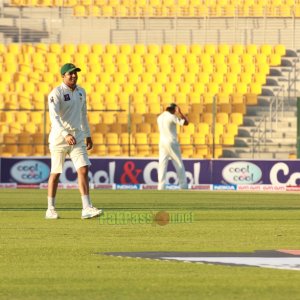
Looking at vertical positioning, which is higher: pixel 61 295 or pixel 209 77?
pixel 209 77

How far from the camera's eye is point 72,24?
4222 centimetres

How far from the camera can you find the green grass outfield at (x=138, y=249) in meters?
8.02

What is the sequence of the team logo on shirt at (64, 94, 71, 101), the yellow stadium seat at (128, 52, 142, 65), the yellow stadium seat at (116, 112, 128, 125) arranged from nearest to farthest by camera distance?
the team logo on shirt at (64, 94, 71, 101), the yellow stadium seat at (116, 112, 128, 125), the yellow stadium seat at (128, 52, 142, 65)

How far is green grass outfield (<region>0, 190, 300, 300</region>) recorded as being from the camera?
802 cm

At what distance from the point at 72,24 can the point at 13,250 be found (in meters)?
31.8

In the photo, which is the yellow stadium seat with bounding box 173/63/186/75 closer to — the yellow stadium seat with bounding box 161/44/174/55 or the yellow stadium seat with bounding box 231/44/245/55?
the yellow stadium seat with bounding box 161/44/174/55

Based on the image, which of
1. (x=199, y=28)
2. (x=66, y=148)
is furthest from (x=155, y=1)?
(x=66, y=148)

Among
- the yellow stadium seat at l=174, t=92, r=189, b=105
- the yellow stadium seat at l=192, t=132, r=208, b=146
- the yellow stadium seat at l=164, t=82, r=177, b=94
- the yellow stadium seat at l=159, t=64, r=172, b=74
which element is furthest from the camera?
the yellow stadium seat at l=159, t=64, r=172, b=74

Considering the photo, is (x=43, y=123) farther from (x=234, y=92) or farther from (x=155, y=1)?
(x=155, y=1)

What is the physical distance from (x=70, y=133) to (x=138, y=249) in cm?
496

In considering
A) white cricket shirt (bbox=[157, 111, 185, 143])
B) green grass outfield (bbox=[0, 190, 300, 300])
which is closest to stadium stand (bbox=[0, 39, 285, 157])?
white cricket shirt (bbox=[157, 111, 185, 143])

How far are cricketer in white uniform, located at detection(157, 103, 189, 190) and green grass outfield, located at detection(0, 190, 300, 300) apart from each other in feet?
28.5

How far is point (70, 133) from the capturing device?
1580 centimetres

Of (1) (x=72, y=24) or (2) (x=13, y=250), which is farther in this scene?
(1) (x=72, y=24)
